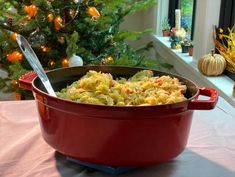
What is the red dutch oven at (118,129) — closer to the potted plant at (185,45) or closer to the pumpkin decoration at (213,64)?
the pumpkin decoration at (213,64)

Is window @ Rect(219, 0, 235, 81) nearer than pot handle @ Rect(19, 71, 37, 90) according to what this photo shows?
No

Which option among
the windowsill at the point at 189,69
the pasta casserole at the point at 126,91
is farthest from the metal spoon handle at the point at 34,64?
the windowsill at the point at 189,69

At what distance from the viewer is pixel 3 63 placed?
1.83m

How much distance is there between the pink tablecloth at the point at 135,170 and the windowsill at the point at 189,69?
63cm

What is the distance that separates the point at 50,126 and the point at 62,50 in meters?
1.20

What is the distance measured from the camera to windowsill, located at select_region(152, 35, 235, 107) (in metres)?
1.46

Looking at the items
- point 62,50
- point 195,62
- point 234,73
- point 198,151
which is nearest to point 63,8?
point 62,50

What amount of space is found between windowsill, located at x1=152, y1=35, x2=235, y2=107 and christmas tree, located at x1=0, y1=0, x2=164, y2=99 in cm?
24

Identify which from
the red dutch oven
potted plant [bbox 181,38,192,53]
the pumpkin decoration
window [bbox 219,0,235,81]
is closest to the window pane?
potted plant [bbox 181,38,192,53]

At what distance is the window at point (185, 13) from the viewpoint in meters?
2.21

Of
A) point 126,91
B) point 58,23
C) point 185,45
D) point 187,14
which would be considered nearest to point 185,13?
point 187,14

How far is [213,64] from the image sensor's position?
156 cm

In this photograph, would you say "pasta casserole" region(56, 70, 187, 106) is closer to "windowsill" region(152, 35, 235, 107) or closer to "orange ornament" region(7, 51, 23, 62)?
"windowsill" region(152, 35, 235, 107)

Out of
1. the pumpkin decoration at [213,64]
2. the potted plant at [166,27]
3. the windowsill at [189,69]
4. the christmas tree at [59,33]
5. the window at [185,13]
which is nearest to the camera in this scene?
the windowsill at [189,69]
